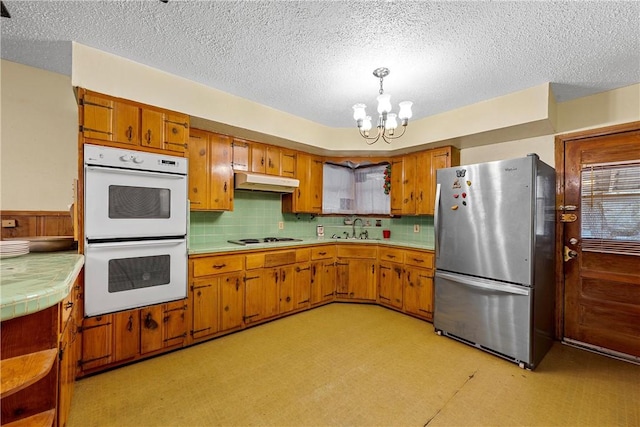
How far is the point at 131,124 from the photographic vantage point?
7.70ft

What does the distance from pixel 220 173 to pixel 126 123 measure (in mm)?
1036

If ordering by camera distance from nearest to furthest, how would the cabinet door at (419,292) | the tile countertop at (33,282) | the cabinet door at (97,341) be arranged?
the tile countertop at (33,282), the cabinet door at (97,341), the cabinet door at (419,292)

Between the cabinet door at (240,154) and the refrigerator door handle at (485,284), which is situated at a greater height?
the cabinet door at (240,154)

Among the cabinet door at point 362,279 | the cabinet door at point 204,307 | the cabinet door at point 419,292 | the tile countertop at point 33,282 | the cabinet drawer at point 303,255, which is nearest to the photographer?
the tile countertop at point 33,282

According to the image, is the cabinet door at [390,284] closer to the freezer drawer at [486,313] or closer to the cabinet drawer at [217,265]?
the freezer drawer at [486,313]

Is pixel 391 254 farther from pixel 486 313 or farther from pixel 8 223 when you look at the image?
pixel 8 223

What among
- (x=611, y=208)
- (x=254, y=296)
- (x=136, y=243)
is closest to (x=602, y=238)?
(x=611, y=208)

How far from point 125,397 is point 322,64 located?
9.44 ft

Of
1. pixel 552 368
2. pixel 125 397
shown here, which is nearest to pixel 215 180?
pixel 125 397

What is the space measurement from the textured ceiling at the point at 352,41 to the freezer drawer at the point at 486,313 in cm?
189

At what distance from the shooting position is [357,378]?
2209mm

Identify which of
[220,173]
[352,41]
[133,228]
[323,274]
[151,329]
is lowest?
[151,329]

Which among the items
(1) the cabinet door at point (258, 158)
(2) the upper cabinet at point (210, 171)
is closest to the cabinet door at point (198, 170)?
(2) the upper cabinet at point (210, 171)

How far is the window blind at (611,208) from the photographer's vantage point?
2559mm
